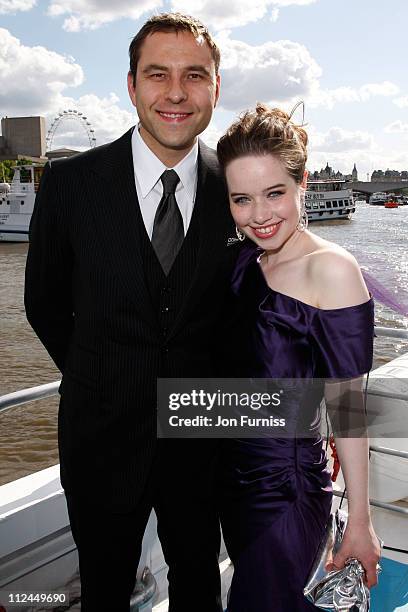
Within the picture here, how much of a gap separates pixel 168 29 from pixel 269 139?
44 centimetres

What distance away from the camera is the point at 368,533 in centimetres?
170

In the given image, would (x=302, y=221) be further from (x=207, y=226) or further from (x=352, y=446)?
(x=352, y=446)

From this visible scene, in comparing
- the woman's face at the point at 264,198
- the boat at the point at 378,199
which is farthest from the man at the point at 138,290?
the boat at the point at 378,199

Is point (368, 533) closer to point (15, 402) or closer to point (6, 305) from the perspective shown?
point (15, 402)

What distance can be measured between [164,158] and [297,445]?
35.5 inches

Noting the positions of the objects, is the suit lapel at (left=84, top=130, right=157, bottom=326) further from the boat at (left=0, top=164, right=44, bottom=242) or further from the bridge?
the bridge

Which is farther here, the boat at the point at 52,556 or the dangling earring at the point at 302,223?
the boat at the point at 52,556

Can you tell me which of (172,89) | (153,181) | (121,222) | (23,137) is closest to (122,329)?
(121,222)

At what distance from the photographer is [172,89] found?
70.1 inches

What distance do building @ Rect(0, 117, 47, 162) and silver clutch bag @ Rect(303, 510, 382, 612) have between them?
4031 inches

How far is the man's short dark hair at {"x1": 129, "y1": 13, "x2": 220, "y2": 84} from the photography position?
5.85 feet

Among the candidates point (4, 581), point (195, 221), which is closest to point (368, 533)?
point (195, 221)

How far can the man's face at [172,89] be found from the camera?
178cm

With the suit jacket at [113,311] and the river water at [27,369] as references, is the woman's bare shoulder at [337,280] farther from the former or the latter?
the river water at [27,369]
